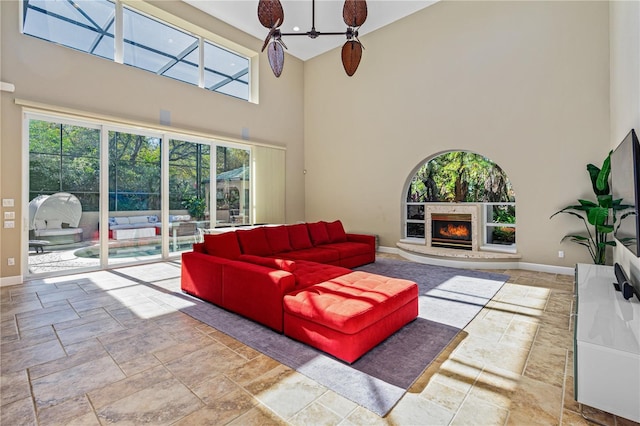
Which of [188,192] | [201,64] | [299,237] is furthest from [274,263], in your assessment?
[201,64]

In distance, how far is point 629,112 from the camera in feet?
10.0

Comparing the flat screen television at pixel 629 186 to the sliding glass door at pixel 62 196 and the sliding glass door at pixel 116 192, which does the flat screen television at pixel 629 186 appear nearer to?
the sliding glass door at pixel 116 192

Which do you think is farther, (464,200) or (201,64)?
(201,64)

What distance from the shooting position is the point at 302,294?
2709mm

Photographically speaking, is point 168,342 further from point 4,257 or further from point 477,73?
point 477,73

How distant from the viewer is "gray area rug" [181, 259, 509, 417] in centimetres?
198

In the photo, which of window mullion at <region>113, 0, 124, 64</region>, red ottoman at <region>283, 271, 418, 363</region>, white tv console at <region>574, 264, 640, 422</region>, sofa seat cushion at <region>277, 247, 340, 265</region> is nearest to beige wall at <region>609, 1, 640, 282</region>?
white tv console at <region>574, 264, 640, 422</region>

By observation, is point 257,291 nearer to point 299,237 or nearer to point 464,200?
point 299,237

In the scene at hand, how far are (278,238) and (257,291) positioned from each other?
2022 millimetres

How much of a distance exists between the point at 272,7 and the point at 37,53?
3972 mm

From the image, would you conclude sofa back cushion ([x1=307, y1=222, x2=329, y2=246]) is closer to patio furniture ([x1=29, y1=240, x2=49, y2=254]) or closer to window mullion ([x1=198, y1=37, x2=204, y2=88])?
window mullion ([x1=198, y1=37, x2=204, y2=88])

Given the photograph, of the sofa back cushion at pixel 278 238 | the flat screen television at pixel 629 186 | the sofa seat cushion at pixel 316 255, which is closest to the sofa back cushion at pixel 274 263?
the sofa seat cushion at pixel 316 255

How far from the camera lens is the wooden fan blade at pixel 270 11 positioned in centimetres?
314

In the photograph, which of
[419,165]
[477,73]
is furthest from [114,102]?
[477,73]
